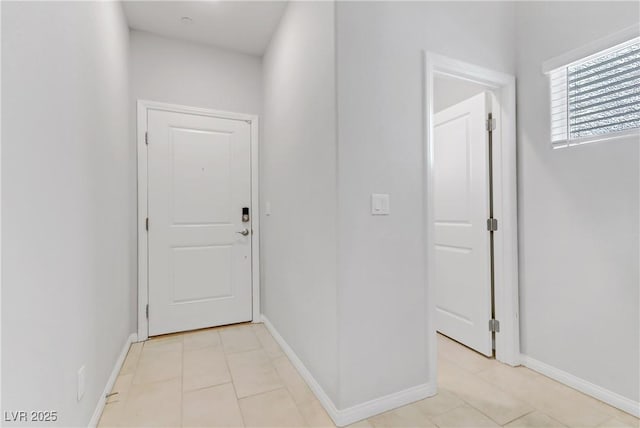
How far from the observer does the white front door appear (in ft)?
8.95

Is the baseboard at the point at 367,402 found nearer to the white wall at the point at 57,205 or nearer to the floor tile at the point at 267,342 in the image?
the floor tile at the point at 267,342

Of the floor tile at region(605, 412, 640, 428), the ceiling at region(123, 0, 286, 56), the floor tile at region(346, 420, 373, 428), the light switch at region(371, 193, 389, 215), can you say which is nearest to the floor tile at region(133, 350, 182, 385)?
the floor tile at region(346, 420, 373, 428)

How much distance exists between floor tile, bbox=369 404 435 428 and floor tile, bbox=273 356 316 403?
1.31 ft

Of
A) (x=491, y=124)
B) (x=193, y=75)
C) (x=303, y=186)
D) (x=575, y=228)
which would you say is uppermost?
(x=193, y=75)

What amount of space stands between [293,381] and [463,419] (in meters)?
0.99

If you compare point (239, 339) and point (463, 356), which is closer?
point (463, 356)

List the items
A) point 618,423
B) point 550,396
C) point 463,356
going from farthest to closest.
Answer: point 463,356 < point 550,396 < point 618,423

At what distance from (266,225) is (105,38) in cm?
178

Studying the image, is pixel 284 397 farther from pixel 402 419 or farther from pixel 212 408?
pixel 402 419

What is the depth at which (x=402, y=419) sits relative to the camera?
5.24 ft

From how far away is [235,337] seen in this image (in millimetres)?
2688

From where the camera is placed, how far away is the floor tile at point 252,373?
1.89m

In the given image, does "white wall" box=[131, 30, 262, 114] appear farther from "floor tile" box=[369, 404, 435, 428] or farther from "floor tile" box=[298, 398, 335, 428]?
"floor tile" box=[369, 404, 435, 428]

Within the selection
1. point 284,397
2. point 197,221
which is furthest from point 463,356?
point 197,221
